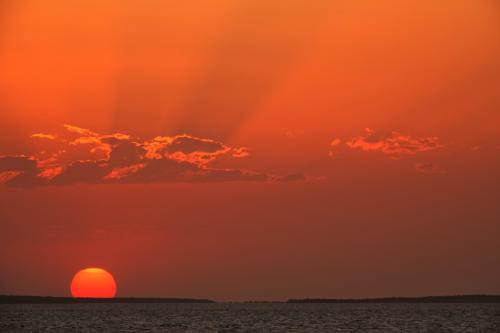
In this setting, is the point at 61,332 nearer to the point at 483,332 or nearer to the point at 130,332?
the point at 130,332

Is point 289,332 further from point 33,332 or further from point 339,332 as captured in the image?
point 33,332

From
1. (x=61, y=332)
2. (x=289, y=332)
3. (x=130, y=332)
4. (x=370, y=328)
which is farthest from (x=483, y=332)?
(x=61, y=332)

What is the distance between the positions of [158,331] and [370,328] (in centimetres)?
3189

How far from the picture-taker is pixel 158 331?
120750 millimetres

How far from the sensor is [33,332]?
119 m

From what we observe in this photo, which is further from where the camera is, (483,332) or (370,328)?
(370,328)

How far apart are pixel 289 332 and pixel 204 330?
1327 cm

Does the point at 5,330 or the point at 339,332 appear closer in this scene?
the point at 339,332

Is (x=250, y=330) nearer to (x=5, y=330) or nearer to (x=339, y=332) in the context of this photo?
(x=339, y=332)

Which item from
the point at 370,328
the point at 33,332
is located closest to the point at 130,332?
the point at 33,332

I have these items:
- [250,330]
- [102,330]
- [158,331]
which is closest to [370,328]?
[250,330]

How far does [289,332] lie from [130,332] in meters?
22.4

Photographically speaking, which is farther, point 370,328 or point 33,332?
point 370,328

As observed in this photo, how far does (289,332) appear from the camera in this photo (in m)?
117
